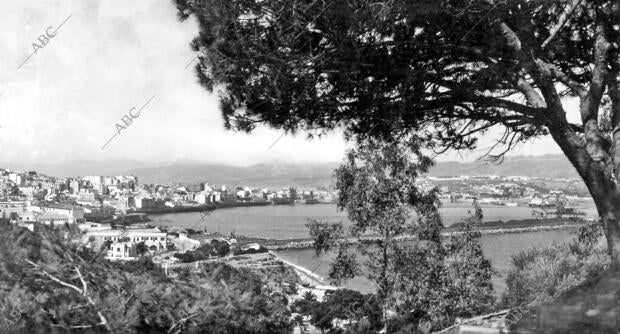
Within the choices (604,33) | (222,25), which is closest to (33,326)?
(222,25)

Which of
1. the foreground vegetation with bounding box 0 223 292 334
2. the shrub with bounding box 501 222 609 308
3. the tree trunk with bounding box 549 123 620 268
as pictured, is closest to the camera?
the foreground vegetation with bounding box 0 223 292 334

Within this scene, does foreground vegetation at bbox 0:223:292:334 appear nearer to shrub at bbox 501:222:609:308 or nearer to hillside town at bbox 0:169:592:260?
hillside town at bbox 0:169:592:260

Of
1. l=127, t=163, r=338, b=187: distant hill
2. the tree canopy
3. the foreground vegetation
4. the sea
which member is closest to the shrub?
the sea

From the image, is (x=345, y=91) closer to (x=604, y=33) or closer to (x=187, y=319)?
(x=604, y=33)

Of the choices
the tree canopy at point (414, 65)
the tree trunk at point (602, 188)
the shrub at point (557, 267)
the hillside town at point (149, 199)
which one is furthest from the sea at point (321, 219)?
the tree trunk at point (602, 188)

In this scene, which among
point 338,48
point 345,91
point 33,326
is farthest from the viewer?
point 345,91

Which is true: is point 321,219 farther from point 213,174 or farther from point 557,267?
point 213,174
